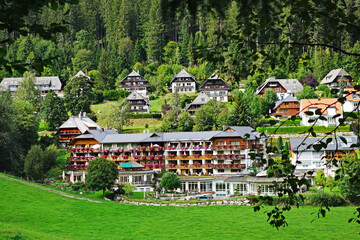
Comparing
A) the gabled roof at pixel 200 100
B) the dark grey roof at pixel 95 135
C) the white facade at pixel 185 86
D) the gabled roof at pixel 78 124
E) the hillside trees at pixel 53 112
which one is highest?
the white facade at pixel 185 86

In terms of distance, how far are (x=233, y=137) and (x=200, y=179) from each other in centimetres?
856

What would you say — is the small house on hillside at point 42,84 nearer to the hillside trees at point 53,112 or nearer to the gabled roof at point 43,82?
the gabled roof at point 43,82

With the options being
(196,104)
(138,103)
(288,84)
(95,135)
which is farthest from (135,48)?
(95,135)

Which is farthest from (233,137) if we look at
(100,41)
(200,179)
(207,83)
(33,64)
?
(100,41)

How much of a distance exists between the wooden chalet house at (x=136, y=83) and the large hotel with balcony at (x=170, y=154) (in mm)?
39980

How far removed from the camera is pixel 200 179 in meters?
66.6

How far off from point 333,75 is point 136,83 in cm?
4171

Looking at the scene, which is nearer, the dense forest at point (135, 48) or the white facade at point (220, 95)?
the white facade at point (220, 95)

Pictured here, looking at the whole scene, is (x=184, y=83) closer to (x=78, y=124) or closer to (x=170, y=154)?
(x=78, y=124)

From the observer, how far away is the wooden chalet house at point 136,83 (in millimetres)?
114312

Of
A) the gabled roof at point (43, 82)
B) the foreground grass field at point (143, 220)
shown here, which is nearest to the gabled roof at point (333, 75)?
the foreground grass field at point (143, 220)

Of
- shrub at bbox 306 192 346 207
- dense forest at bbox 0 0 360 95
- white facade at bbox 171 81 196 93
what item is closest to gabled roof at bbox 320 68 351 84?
dense forest at bbox 0 0 360 95

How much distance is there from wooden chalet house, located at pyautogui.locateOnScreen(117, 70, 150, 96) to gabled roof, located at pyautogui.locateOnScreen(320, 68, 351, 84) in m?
37.5

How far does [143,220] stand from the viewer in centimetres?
4481
